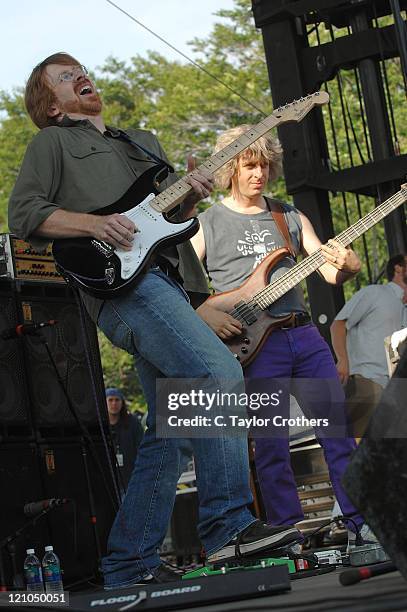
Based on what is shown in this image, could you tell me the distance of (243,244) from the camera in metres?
5.55

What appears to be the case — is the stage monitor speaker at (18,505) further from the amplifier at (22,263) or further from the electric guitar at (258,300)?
the electric guitar at (258,300)

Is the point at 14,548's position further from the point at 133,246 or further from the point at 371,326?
the point at 371,326

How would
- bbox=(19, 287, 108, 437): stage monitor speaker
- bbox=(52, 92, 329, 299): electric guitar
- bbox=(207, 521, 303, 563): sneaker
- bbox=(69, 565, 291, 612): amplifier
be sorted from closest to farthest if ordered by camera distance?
1. bbox=(69, 565, 291, 612): amplifier
2. bbox=(207, 521, 303, 563): sneaker
3. bbox=(52, 92, 329, 299): electric guitar
4. bbox=(19, 287, 108, 437): stage monitor speaker

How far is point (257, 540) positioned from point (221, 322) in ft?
5.92

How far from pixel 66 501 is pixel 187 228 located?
5.78ft

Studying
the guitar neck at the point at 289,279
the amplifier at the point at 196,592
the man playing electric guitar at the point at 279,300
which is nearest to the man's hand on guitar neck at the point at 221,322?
the man playing electric guitar at the point at 279,300

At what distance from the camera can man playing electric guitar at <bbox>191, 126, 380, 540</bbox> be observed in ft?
17.3

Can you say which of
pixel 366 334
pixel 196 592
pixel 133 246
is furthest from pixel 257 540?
pixel 366 334

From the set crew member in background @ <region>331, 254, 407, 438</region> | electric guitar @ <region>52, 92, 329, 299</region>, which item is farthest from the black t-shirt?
electric guitar @ <region>52, 92, 329, 299</region>

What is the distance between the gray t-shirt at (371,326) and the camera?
7777 millimetres

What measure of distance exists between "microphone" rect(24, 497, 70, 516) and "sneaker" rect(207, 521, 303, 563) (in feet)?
4.83

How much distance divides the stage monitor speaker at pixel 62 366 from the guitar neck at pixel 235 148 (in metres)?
1.44

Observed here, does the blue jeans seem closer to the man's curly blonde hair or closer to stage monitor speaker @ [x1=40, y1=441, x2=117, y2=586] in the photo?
stage monitor speaker @ [x1=40, y1=441, x2=117, y2=586]

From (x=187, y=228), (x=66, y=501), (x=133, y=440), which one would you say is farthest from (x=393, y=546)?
(x=133, y=440)
